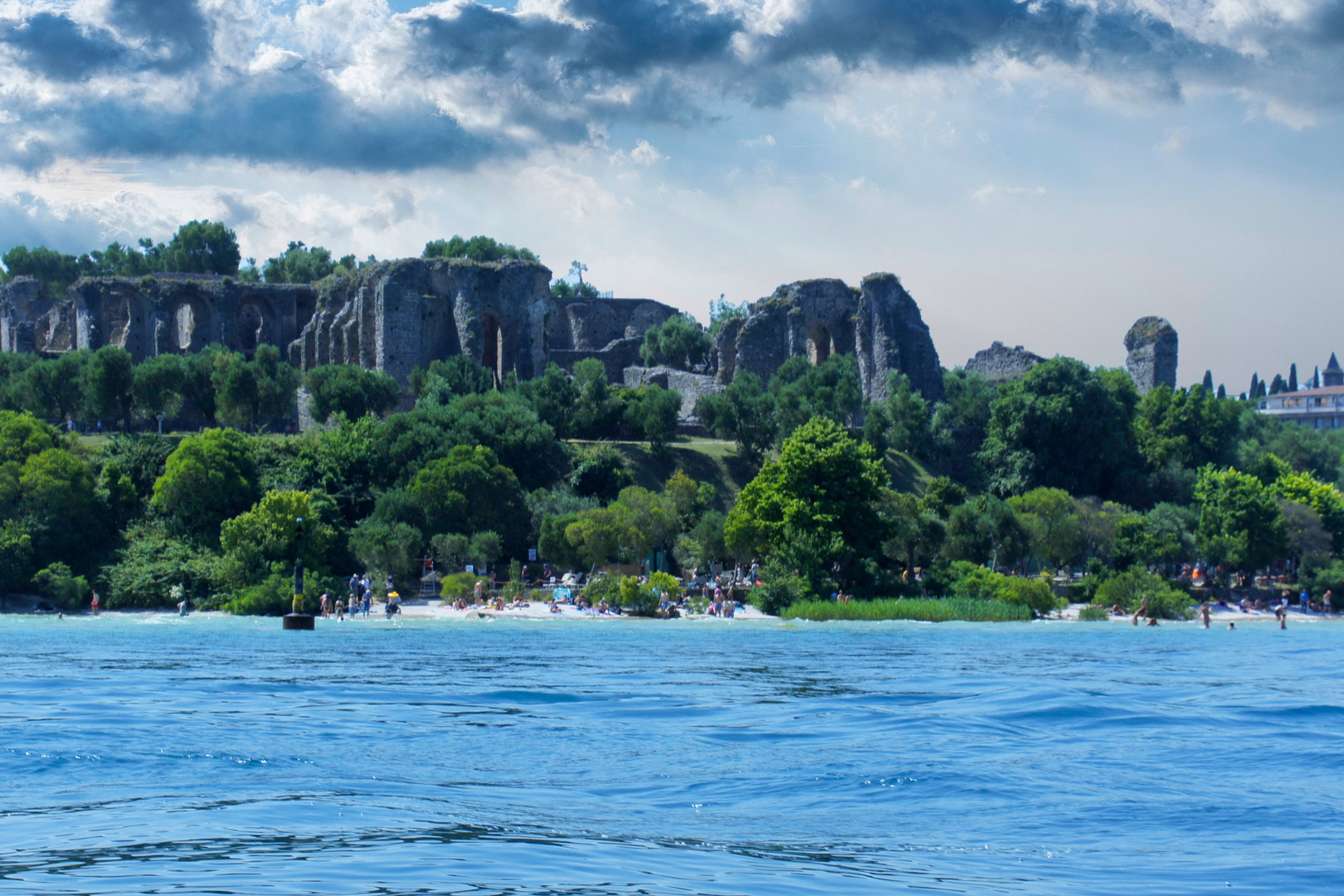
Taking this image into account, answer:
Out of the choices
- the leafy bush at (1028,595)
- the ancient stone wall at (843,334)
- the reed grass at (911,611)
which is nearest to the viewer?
the reed grass at (911,611)

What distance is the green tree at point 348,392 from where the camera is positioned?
51.3m

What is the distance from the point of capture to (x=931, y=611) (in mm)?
35500

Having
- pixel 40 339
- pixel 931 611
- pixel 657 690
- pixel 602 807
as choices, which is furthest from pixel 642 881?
pixel 40 339

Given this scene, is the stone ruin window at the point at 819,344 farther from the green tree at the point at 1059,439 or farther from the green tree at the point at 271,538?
the green tree at the point at 271,538

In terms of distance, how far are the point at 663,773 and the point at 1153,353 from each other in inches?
2245

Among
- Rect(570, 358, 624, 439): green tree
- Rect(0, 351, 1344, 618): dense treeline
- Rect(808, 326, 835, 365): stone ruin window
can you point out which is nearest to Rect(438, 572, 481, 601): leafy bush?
Rect(0, 351, 1344, 618): dense treeline

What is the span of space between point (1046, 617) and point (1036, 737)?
22723 millimetres

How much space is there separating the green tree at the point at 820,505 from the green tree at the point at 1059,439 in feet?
52.5

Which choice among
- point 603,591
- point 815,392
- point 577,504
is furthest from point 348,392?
point 603,591

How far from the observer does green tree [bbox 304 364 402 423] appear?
5134cm

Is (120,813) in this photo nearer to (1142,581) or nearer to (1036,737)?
(1036,737)

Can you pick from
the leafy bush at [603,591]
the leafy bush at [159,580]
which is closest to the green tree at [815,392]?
the leafy bush at [603,591]

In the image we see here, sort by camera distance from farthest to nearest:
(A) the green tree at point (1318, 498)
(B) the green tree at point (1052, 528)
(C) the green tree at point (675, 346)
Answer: (C) the green tree at point (675, 346) → (A) the green tree at point (1318, 498) → (B) the green tree at point (1052, 528)

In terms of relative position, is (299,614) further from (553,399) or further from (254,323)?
(254,323)
